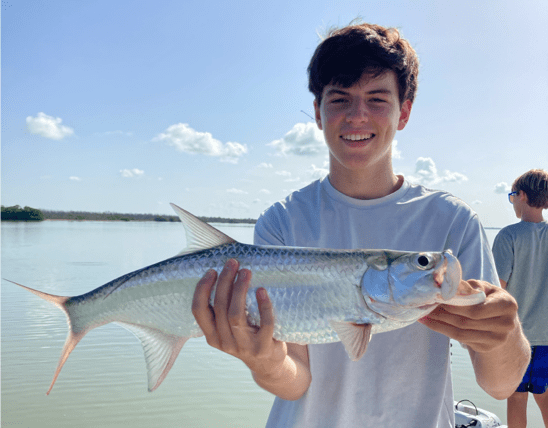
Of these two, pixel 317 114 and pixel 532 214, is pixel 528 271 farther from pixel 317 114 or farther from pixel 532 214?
pixel 317 114

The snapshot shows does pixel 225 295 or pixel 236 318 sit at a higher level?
pixel 225 295

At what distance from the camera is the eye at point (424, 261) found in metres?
1.98

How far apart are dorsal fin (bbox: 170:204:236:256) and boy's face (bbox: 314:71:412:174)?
3.15ft

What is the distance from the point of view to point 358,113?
260 cm

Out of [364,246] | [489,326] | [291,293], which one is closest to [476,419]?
[364,246]

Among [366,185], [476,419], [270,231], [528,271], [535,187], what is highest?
[535,187]

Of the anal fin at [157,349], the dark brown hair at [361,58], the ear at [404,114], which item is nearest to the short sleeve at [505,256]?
the ear at [404,114]

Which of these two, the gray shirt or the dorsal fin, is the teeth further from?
the gray shirt

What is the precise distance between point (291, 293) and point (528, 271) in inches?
187

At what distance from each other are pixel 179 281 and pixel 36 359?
10.2m

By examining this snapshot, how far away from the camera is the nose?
259 centimetres

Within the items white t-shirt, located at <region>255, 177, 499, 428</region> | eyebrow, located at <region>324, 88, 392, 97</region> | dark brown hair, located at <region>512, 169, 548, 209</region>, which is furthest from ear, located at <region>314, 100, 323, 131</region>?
dark brown hair, located at <region>512, 169, 548, 209</region>

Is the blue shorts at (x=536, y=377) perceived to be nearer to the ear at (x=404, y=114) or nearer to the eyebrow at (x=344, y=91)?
the ear at (x=404, y=114)

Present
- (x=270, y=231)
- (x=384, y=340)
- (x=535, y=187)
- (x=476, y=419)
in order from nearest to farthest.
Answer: (x=384, y=340)
(x=270, y=231)
(x=476, y=419)
(x=535, y=187)
